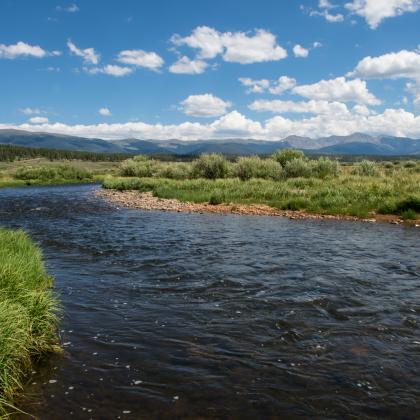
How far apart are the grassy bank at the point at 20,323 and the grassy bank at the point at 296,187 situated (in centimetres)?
2326

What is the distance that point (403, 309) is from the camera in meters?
11.4

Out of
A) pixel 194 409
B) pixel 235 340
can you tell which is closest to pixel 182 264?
pixel 235 340

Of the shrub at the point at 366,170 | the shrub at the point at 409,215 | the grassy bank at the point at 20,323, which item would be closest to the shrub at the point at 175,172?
the shrub at the point at 366,170

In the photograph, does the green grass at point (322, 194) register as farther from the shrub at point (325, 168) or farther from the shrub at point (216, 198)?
the shrub at point (325, 168)

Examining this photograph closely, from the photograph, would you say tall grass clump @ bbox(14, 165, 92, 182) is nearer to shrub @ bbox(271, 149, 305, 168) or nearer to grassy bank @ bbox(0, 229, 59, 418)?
shrub @ bbox(271, 149, 305, 168)

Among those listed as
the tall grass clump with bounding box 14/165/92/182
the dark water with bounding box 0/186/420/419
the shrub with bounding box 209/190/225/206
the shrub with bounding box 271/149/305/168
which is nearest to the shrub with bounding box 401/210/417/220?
the dark water with bounding box 0/186/420/419

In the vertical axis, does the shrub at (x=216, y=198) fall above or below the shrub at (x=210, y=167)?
below

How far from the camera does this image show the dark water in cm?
729

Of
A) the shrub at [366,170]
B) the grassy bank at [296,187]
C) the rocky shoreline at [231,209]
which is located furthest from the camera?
the shrub at [366,170]

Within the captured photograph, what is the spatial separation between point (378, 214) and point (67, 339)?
24.4m

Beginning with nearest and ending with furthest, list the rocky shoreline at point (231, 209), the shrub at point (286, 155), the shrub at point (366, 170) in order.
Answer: the rocky shoreline at point (231, 209) → the shrub at point (366, 170) → the shrub at point (286, 155)

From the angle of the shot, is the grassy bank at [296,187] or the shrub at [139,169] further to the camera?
the shrub at [139,169]

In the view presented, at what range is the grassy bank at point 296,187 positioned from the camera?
3075cm

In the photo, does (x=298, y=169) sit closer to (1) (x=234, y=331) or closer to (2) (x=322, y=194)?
(2) (x=322, y=194)
